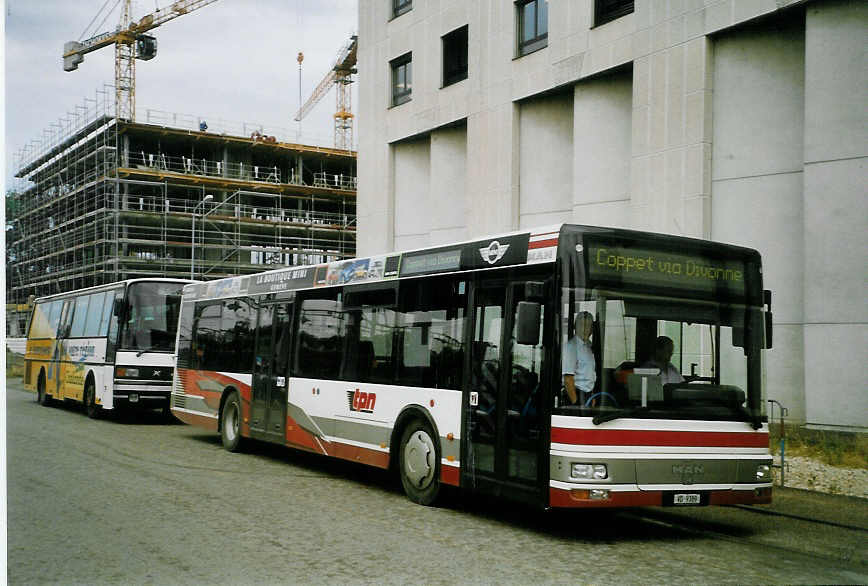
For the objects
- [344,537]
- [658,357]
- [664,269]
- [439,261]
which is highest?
[439,261]

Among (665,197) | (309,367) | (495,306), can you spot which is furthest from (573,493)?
(665,197)

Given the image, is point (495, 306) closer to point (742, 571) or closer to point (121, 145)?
point (742, 571)

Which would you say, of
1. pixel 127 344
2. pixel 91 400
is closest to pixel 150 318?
pixel 127 344

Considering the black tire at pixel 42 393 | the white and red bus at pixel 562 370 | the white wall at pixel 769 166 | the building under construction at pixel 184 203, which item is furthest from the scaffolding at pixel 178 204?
the white and red bus at pixel 562 370

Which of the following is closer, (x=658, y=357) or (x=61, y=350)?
(x=658, y=357)

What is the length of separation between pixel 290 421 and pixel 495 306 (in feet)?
16.9

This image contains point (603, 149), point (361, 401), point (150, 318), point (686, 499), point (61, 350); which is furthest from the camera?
point (61, 350)

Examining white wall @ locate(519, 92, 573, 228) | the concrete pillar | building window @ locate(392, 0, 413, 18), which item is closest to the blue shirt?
the concrete pillar

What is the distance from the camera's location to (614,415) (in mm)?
8281

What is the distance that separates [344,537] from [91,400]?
15.7 meters

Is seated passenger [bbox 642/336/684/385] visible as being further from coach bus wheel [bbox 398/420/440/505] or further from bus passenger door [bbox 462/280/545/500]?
coach bus wheel [bbox 398/420/440/505]

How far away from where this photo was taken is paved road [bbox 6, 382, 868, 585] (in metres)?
7.01

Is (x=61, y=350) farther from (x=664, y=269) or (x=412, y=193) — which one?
(x=664, y=269)

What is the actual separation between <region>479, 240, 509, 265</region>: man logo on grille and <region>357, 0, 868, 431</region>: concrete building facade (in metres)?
8.31
